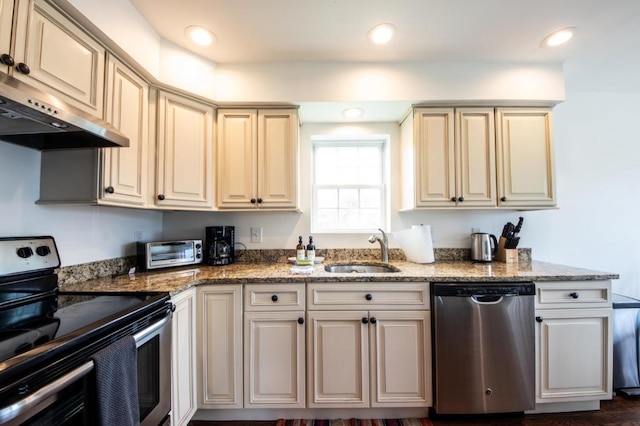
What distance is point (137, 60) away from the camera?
1.53 m

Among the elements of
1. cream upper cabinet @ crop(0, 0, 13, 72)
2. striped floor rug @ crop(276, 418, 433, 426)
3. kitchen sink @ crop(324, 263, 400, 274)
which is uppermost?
cream upper cabinet @ crop(0, 0, 13, 72)

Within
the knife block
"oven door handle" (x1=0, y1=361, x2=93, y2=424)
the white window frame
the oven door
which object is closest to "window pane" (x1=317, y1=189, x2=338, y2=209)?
the white window frame

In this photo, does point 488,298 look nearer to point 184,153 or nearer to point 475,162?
point 475,162

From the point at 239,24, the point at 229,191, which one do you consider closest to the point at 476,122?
the point at 239,24

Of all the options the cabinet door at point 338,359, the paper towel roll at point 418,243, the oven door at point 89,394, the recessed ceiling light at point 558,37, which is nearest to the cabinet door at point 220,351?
the oven door at point 89,394

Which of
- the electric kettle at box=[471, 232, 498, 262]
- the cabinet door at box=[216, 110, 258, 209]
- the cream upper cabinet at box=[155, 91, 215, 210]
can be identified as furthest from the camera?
the electric kettle at box=[471, 232, 498, 262]

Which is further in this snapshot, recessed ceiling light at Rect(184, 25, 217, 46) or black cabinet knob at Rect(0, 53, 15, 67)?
recessed ceiling light at Rect(184, 25, 217, 46)

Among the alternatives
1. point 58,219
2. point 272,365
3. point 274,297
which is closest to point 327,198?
point 274,297

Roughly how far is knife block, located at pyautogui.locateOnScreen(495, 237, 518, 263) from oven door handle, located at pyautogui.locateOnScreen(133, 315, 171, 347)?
96.8 inches

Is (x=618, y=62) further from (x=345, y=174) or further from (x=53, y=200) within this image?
(x=53, y=200)

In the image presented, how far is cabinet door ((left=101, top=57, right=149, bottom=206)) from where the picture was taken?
54.8 inches

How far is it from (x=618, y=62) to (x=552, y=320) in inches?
82.4

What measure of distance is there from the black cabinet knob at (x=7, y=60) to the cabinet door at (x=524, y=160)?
2.76 meters

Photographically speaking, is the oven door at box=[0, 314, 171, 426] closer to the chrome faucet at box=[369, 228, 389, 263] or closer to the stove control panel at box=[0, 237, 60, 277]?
the stove control panel at box=[0, 237, 60, 277]
